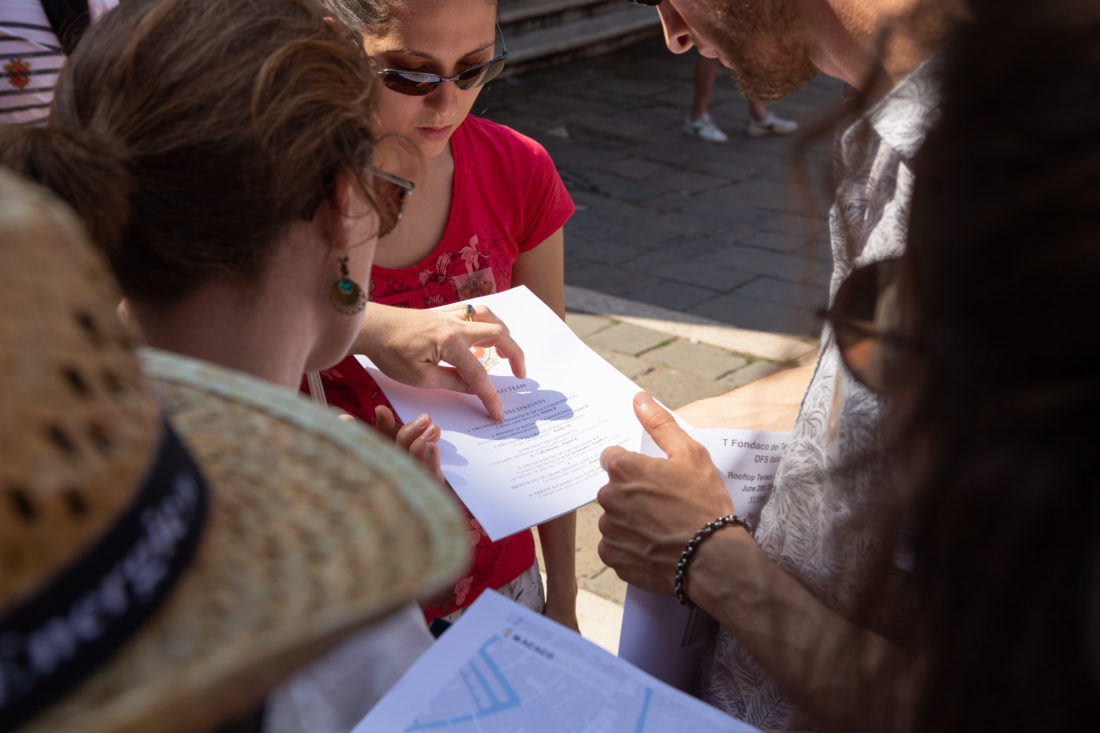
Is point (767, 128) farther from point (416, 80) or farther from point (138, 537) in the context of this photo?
point (138, 537)

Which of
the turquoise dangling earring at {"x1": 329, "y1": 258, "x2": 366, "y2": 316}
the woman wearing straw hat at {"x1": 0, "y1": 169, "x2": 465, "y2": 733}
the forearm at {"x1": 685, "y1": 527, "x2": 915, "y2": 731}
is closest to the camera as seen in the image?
the woman wearing straw hat at {"x1": 0, "y1": 169, "x2": 465, "y2": 733}

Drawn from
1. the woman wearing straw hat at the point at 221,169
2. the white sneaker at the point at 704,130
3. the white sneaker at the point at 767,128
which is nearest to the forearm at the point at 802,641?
the woman wearing straw hat at the point at 221,169

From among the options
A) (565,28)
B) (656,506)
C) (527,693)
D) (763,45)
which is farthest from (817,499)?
(565,28)

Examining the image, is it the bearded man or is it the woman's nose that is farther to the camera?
the woman's nose

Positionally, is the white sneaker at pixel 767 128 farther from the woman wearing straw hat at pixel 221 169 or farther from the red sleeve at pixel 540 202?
the woman wearing straw hat at pixel 221 169

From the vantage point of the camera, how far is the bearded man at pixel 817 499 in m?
0.95

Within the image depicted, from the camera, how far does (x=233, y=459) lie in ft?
2.56

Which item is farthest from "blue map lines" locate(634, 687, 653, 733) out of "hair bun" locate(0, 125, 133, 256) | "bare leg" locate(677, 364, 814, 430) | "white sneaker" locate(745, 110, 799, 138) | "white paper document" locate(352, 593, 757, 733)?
"white sneaker" locate(745, 110, 799, 138)

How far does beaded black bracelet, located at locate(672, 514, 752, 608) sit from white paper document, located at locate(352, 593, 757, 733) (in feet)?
0.72

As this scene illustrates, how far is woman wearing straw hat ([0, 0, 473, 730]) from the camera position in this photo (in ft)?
3.55

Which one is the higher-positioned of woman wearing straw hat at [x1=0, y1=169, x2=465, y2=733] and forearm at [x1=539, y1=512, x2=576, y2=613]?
woman wearing straw hat at [x1=0, y1=169, x2=465, y2=733]

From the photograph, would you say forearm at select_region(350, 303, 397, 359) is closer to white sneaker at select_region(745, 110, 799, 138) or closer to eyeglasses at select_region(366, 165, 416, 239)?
eyeglasses at select_region(366, 165, 416, 239)

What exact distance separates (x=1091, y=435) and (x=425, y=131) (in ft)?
4.86

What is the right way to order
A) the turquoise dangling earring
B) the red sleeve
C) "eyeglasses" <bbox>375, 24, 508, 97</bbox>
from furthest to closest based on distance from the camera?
the red sleeve → "eyeglasses" <bbox>375, 24, 508, 97</bbox> → the turquoise dangling earring
